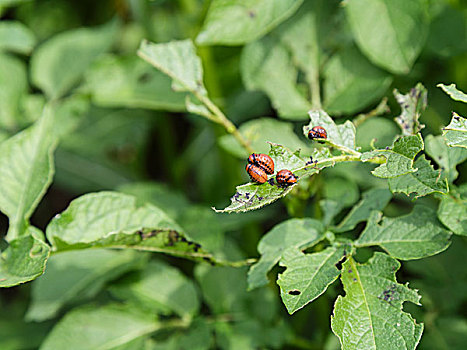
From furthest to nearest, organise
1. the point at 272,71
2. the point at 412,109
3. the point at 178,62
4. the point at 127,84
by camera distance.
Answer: the point at 127,84, the point at 272,71, the point at 178,62, the point at 412,109

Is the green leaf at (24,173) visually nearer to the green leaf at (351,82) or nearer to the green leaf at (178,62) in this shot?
the green leaf at (178,62)

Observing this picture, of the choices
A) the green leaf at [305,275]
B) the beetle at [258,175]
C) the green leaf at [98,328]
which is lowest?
the green leaf at [98,328]

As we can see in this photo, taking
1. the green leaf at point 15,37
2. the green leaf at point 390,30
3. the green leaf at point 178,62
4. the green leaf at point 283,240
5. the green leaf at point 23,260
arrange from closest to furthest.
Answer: the green leaf at point 23,260, the green leaf at point 283,240, the green leaf at point 178,62, the green leaf at point 390,30, the green leaf at point 15,37

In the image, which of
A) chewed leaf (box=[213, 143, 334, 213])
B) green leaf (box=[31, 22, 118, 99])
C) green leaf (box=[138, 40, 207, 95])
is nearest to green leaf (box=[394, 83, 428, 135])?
chewed leaf (box=[213, 143, 334, 213])

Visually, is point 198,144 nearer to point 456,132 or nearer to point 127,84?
point 127,84

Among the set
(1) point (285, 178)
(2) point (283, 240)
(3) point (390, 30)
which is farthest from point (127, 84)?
(1) point (285, 178)

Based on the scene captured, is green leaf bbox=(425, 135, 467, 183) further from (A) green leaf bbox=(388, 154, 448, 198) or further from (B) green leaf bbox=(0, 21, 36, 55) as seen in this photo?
(B) green leaf bbox=(0, 21, 36, 55)

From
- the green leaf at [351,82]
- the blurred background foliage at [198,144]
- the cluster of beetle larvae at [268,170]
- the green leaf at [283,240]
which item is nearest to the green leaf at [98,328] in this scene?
the blurred background foliage at [198,144]

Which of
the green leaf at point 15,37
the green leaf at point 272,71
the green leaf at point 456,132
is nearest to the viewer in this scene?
the green leaf at point 456,132

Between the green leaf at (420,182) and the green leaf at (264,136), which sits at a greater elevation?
the green leaf at (420,182)
